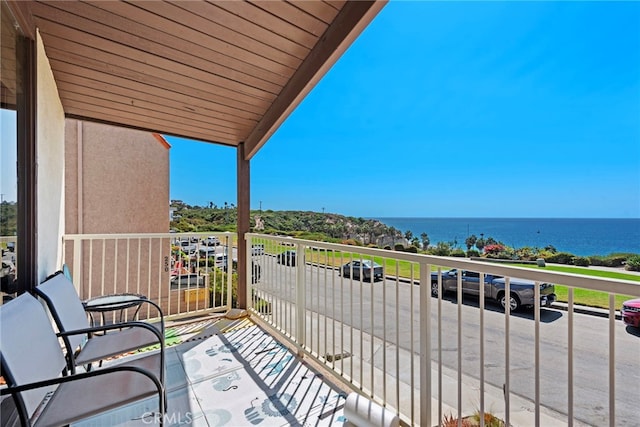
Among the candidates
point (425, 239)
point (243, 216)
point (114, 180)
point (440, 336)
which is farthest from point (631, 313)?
point (425, 239)

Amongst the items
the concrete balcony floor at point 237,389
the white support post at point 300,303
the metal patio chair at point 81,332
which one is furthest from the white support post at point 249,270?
the metal patio chair at point 81,332

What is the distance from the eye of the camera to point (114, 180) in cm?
622

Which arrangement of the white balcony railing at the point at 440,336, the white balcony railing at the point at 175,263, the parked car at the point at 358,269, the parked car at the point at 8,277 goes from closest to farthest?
the white balcony railing at the point at 440,336 → the parked car at the point at 8,277 → the parked car at the point at 358,269 → the white balcony railing at the point at 175,263

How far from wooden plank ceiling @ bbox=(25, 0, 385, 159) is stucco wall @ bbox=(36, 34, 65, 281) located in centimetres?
21

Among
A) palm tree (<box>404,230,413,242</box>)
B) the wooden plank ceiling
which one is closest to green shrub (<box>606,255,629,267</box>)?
the wooden plank ceiling

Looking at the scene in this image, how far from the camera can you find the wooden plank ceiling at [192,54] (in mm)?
2031

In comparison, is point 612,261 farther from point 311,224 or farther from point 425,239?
point 425,239

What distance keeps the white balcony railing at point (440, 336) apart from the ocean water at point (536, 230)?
59.7 ft

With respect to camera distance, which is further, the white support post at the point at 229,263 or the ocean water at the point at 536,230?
the ocean water at the point at 536,230

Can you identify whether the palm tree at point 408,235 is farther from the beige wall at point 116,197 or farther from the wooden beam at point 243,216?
the wooden beam at point 243,216

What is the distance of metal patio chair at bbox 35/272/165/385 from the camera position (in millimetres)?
1679

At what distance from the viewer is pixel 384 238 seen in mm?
18359

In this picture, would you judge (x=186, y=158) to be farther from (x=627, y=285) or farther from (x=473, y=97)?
→ (x=473, y=97)

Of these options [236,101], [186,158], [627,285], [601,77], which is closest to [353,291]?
[627,285]
